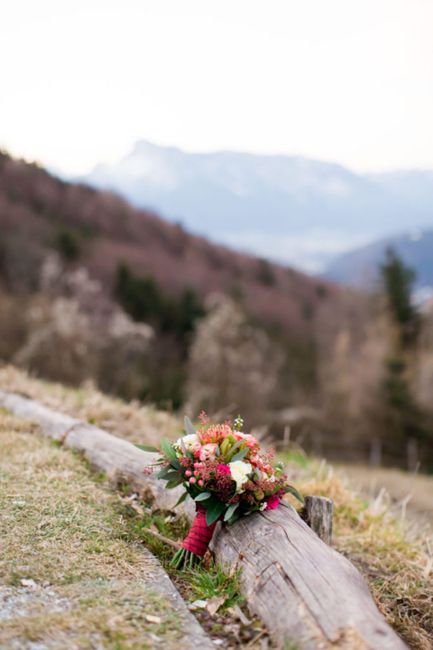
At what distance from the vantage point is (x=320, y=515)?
4305 millimetres

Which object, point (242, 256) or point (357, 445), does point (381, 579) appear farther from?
point (242, 256)

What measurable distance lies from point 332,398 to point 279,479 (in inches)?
1223

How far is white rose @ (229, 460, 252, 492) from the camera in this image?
380 centimetres

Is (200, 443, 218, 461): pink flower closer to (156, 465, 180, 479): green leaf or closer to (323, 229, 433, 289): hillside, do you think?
(156, 465, 180, 479): green leaf

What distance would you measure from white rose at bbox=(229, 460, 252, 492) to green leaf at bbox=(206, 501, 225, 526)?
206 millimetres

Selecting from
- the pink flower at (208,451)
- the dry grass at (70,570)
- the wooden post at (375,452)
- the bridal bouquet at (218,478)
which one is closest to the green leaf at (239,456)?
the bridal bouquet at (218,478)

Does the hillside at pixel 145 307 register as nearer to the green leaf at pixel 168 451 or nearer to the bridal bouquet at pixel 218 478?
the green leaf at pixel 168 451

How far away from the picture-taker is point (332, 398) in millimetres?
34438

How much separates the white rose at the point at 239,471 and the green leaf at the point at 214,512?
21 cm

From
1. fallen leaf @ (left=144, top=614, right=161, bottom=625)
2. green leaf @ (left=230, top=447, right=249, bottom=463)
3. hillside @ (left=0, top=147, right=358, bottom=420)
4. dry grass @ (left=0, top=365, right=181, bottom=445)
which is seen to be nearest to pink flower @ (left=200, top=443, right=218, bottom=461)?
green leaf @ (left=230, top=447, right=249, bottom=463)

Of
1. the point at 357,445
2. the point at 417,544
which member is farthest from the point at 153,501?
the point at 357,445

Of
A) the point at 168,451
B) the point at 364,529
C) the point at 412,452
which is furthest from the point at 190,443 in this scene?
the point at 412,452

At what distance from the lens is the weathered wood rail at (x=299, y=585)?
2.89 metres

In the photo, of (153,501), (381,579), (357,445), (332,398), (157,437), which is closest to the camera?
(381,579)
